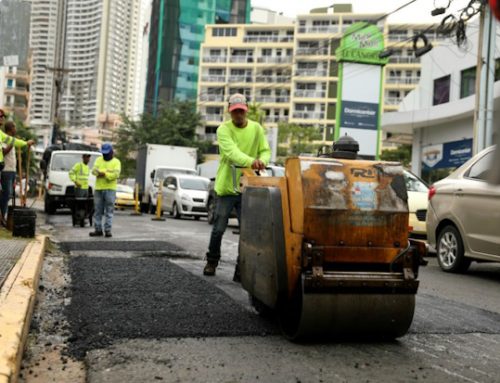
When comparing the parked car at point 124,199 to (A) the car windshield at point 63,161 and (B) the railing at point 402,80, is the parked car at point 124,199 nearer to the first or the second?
(A) the car windshield at point 63,161

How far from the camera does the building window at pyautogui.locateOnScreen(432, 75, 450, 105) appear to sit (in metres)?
25.8

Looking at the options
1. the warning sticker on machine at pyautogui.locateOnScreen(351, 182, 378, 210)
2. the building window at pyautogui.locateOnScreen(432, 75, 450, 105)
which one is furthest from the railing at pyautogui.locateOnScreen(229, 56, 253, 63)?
the warning sticker on machine at pyautogui.locateOnScreen(351, 182, 378, 210)

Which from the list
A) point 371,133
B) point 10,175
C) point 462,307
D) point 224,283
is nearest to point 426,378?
point 462,307

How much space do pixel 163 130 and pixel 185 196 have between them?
33957 mm

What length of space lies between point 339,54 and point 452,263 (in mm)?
22151

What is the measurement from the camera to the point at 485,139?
1523cm

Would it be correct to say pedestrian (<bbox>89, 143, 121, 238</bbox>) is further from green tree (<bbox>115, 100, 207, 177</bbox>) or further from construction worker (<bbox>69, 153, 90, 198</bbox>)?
green tree (<bbox>115, 100, 207, 177</bbox>)

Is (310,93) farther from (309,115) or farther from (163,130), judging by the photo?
(163,130)

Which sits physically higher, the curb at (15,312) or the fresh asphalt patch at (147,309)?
the curb at (15,312)

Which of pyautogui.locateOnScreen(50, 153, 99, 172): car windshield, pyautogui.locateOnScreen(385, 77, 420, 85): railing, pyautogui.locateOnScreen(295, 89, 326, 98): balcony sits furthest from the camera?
pyautogui.locateOnScreen(295, 89, 326, 98): balcony

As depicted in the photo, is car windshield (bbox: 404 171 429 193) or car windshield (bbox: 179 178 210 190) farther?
car windshield (bbox: 179 178 210 190)

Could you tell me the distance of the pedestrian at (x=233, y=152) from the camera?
555 cm

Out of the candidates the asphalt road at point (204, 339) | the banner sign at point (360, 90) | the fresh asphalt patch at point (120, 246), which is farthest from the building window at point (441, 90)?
the asphalt road at point (204, 339)

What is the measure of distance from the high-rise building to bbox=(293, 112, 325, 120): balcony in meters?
18.9
